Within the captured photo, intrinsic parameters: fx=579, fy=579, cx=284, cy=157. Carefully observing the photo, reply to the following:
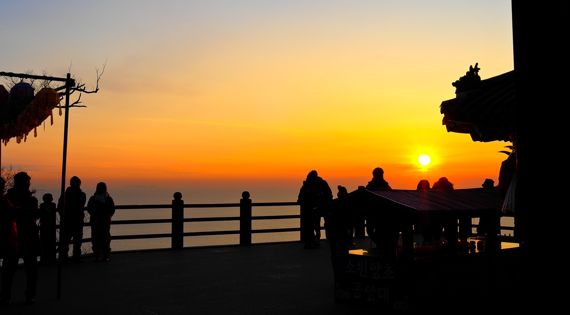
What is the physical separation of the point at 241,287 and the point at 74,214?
572 centimetres

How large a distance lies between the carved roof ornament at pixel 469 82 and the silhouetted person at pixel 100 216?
9.85m

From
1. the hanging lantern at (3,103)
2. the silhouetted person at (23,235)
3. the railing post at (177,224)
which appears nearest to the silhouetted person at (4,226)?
the silhouetted person at (23,235)

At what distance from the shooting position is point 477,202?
343 inches

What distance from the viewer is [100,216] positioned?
14.4 metres

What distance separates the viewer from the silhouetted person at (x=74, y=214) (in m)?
14.0

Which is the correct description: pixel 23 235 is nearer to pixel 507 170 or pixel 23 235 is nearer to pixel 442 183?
pixel 507 170

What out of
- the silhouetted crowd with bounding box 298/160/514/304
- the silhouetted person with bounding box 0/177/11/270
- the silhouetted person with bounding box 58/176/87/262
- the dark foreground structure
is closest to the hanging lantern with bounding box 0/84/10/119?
the silhouetted person with bounding box 0/177/11/270

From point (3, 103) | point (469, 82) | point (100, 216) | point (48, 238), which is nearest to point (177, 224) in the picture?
point (100, 216)

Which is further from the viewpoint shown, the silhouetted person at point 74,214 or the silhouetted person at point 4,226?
the silhouetted person at point 74,214

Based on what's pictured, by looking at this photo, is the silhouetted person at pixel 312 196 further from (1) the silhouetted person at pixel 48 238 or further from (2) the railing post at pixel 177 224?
(1) the silhouetted person at pixel 48 238

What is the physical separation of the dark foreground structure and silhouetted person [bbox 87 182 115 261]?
467 mm

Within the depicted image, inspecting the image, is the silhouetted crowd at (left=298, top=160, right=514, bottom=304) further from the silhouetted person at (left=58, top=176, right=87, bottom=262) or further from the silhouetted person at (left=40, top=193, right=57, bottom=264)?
the silhouetted person at (left=40, top=193, right=57, bottom=264)

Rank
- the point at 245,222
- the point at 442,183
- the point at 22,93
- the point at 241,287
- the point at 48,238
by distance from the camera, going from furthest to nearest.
Result: the point at 245,222
the point at 442,183
the point at 48,238
the point at 241,287
the point at 22,93

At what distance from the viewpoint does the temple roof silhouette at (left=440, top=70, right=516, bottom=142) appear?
613cm
